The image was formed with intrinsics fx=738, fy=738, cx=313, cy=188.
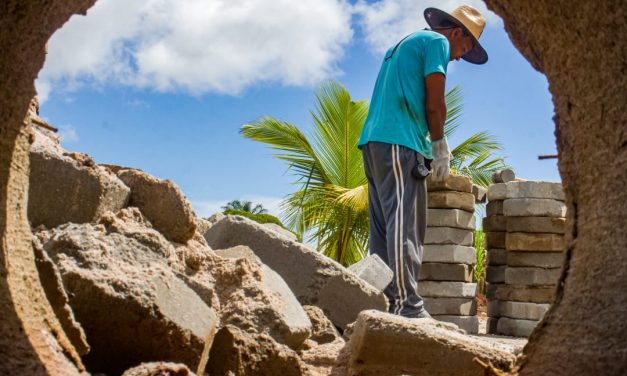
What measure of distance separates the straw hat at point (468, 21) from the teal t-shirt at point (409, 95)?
28.2 inches

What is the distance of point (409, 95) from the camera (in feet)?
16.6

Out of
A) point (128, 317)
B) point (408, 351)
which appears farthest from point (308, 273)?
point (128, 317)

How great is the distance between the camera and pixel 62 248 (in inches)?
104

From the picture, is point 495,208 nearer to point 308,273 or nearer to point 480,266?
point 308,273

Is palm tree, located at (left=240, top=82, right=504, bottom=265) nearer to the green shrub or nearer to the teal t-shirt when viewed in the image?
the green shrub

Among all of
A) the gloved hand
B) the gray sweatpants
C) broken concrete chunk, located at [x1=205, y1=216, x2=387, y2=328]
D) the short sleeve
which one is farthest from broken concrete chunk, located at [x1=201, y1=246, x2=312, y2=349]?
the gloved hand

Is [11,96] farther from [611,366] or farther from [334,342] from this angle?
[334,342]

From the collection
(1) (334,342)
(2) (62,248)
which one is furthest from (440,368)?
(2) (62,248)

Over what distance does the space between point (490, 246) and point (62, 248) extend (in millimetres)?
7295

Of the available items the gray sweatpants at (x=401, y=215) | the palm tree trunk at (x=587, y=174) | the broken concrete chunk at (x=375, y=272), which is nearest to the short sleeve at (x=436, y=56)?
the gray sweatpants at (x=401, y=215)

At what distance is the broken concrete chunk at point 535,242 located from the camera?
8508 mm

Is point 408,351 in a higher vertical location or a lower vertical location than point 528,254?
lower

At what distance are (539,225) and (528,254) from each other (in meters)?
0.36

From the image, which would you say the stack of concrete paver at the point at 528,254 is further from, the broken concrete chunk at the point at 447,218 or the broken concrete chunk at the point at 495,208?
the broken concrete chunk at the point at 447,218
